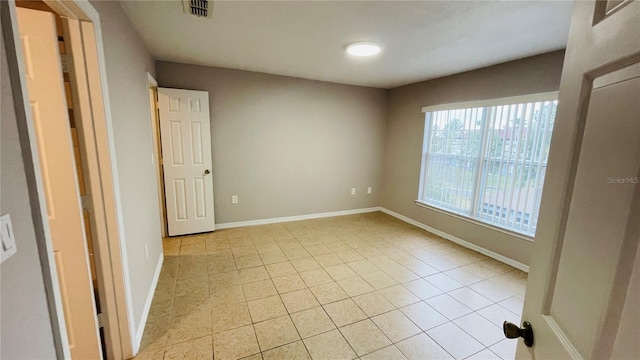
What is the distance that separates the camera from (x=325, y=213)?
4715 mm

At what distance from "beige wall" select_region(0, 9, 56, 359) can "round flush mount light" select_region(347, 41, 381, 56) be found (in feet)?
7.70

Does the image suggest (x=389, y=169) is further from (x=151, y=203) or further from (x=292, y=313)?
(x=151, y=203)

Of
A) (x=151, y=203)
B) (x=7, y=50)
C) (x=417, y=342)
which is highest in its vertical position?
(x=7, y=50)

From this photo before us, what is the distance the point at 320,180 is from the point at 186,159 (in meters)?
2.12

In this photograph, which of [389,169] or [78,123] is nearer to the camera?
[78,123]

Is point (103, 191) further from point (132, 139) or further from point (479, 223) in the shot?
point (479, 223)

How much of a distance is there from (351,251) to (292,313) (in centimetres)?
136

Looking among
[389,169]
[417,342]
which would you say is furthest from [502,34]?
[389,169]

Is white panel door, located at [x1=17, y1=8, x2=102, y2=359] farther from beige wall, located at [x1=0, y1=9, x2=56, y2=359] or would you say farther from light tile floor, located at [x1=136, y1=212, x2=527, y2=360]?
beige wall, located at [x1=0, y1=9, x2=56, y2=359]

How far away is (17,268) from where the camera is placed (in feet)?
2.20

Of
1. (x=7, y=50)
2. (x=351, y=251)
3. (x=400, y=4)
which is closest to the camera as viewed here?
(x=7, y=50)

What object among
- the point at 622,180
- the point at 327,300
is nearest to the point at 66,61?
the point at 622,180

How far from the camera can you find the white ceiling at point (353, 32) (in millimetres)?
Result: 1838

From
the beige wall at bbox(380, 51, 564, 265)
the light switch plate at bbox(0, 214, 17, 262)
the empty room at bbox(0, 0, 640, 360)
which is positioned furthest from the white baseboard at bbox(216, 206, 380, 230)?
the light switch plate at bbox(0, 214, 17, 262)
